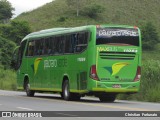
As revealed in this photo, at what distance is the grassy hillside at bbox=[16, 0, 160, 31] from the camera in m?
112

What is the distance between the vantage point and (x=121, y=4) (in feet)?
405

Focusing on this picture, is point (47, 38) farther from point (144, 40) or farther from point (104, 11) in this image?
point (104, 11)

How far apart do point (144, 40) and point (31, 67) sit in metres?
71.8

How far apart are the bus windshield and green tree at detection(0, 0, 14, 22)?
4250 inches

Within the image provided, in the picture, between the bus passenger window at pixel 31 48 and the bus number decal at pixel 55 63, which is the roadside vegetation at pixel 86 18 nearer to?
the bus passenger window at pixel 31 48

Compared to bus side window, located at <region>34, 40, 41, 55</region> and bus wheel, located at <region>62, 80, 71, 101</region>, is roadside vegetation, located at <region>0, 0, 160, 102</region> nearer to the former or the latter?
bus side window, located at <region>34, 40, 41, 55</region>

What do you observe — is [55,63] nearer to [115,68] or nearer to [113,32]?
[115,68]

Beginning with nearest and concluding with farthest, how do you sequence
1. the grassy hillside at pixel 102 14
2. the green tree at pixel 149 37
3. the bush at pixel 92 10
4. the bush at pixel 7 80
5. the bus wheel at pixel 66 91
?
the bus wheel at pixel 66 91
the bush at pixel 7 80
the green tree at pixel 149 37
the grassy hillside at pixel 102 14
the bush at pixel 92 10

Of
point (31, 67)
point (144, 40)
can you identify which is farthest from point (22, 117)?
point (144, 40)

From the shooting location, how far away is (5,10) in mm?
134000

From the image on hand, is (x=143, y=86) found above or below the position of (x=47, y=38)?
below

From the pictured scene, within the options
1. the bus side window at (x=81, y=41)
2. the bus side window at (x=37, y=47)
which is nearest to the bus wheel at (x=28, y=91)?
the bus side window at (x=37, y=47)

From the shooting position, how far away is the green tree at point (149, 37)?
103 m

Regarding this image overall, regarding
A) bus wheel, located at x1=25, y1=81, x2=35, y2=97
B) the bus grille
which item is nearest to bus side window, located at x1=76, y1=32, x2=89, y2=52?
the bus grille
